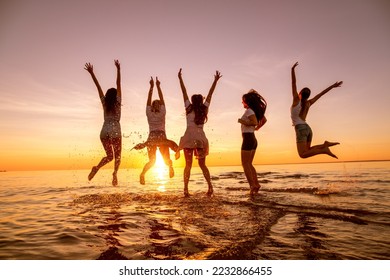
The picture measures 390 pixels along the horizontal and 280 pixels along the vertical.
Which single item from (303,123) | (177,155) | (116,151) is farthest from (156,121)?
(303,123)

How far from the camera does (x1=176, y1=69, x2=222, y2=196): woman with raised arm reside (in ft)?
24.0

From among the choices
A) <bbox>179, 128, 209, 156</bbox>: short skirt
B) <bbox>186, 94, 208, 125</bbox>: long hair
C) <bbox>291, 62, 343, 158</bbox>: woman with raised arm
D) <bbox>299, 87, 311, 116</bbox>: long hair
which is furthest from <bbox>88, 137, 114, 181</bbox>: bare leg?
<bbox>299, 87, 311, 116</bbox>: long hair

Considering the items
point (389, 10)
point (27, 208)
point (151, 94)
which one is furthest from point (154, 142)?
point (389, 10)

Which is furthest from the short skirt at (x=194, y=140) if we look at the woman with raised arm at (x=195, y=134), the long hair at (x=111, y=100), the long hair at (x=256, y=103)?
the long hair at (x=111, y=100)

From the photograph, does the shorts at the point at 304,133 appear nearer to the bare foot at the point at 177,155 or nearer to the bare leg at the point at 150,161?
the bare foot at the point at 177,155

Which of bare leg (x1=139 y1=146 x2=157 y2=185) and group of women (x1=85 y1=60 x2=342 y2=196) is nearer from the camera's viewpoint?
group of women (x1=85 y1=60 x2=342 y2=196)

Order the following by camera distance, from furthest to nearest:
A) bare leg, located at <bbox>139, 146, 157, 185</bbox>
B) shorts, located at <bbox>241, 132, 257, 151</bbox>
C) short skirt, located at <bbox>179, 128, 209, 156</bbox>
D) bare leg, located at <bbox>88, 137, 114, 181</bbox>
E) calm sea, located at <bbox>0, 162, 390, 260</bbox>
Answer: bare leg, located at <bbox>139, 146, 157, 185</bbox>
bare leg, located at <bbox>88, 137, 114, 181</bbox>
short skirt, located at <bbox>179, 128, 209, 156</bbox>
shorts, located at <bbox>241, 132, 257, 151</bbox>
calm sea, located at <bbox>0, 162, 390, 260</bbox>

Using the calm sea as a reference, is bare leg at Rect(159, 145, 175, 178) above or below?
above

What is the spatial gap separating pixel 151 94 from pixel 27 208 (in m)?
4.18

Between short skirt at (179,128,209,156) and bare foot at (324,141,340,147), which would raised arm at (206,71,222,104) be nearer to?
short skirt at (179,128,209,156)

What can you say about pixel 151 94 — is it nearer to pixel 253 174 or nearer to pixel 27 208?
pixel 253 174

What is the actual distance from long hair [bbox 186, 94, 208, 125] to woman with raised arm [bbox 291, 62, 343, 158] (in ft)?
7.63

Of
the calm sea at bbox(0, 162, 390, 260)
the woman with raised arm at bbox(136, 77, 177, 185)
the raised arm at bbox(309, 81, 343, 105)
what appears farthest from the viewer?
the woman with raised arm at bbox(136, 77, 177, 185)
